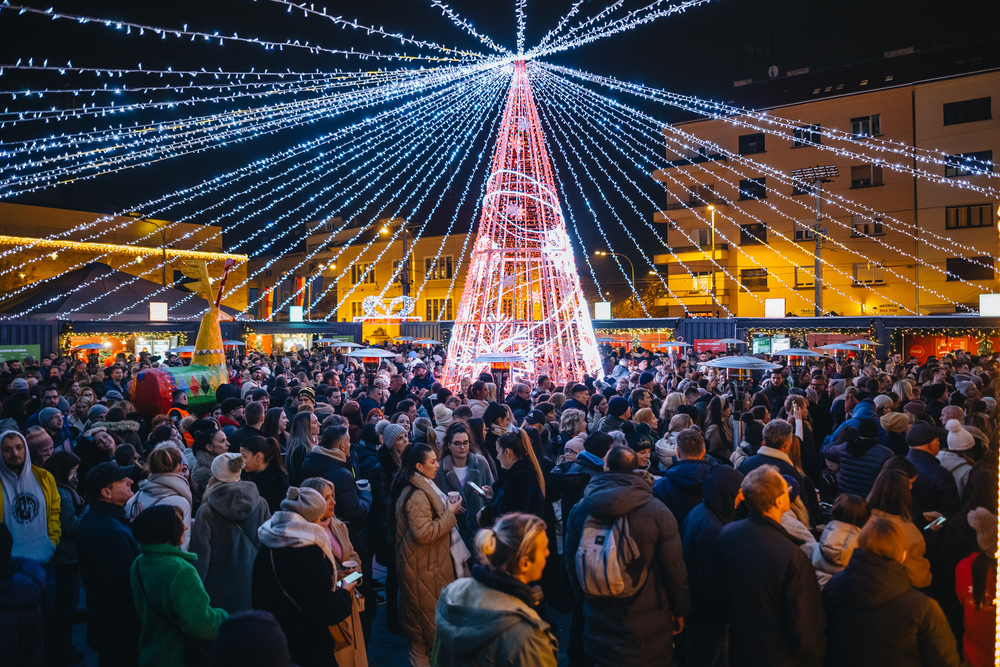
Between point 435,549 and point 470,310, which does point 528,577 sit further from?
point 470,310

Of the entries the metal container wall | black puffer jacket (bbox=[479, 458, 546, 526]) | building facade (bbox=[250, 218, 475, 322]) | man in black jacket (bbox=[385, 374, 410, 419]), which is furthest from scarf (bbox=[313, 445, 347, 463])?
building facade (bbox=[250, 218, 475, 322])

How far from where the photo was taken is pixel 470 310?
43.2 ft

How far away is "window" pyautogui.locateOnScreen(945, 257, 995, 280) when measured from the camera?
2785 cm

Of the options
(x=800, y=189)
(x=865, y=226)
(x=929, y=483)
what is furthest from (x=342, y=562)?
(x=865, y=226)

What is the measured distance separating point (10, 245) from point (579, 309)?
32512mm

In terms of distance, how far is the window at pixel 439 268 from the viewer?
1626 inches

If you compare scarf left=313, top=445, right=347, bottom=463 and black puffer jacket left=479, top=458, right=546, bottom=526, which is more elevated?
scarf left=313, top=445, right=347, bottom=463

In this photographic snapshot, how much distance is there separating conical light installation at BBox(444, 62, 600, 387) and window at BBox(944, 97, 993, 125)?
25378 millimetres

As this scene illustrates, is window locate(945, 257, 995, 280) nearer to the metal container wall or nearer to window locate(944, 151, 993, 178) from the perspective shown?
window locate(944, 151, 993, 178)

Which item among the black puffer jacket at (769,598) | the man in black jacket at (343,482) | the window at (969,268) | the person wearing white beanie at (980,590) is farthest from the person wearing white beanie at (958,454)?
the window at (969,268)

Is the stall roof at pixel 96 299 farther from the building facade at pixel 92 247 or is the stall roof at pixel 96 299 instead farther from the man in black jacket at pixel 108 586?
the man in black jacket at pixel 108 586

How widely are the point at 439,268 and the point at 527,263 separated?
2936 cm

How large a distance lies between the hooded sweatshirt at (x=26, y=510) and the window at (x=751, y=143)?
34928 mm

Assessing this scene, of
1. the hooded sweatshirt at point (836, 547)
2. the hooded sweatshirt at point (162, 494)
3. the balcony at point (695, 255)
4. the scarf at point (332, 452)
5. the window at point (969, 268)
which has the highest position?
the balcony at point (695, 255)
